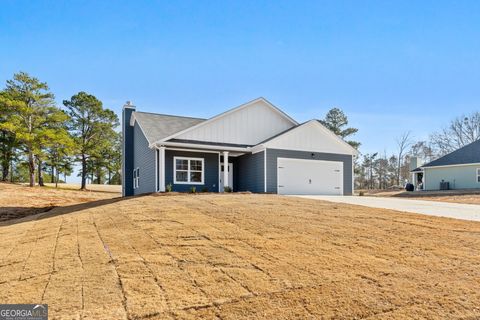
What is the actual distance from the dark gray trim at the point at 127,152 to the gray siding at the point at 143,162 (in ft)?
0.72

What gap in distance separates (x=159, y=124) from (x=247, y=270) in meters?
16.8

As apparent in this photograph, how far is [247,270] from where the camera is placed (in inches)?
177

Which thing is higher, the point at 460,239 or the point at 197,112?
the point at 197,112

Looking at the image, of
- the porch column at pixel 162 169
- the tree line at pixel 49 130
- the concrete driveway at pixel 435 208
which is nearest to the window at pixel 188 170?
the porch column at pixel 162 169

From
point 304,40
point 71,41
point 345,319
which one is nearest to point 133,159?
point 71,41

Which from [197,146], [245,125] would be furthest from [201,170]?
[245,125]

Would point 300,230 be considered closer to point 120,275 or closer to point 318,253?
point 318,253

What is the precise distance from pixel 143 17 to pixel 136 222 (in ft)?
25.4

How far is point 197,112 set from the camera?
84.0 feet

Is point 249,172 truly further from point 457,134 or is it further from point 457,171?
point 457,134

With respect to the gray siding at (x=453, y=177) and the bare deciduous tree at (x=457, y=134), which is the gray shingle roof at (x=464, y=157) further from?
the bare deciduous tree at (x=457, y=134)

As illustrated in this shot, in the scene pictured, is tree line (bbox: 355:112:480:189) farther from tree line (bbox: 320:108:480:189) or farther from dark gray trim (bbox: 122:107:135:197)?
dark gray trim (bbox: 122:107:135:197)

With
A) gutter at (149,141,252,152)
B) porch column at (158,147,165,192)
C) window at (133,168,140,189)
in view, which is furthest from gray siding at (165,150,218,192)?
window at (133,168,140,189)

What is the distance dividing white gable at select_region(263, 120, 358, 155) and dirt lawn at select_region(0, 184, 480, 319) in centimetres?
1059
